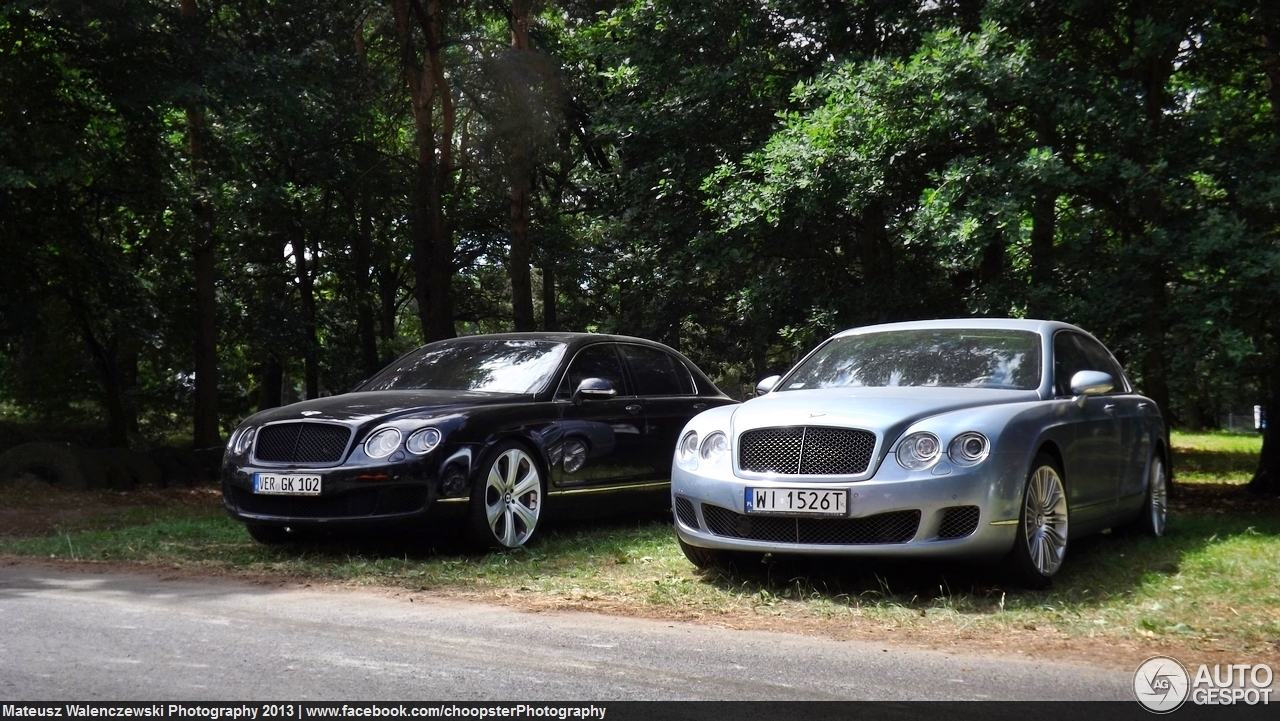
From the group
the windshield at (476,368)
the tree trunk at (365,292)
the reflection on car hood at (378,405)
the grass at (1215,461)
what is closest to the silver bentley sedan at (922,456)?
the reflection on car hood at (378,405)

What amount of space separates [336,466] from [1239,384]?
36.5ft

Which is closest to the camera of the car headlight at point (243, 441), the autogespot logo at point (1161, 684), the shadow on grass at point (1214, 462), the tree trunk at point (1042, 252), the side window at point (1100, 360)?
the autogespot logo at point (1161, 684)

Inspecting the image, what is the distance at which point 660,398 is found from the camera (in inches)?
413

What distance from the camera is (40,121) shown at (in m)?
15.6

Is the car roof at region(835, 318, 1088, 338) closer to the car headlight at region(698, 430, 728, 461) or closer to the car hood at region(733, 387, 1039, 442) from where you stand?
the car hood at region(733, 387, 1039, 442)

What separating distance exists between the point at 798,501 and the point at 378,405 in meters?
3.36

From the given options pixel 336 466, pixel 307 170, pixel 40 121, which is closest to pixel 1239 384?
pixel 336 466

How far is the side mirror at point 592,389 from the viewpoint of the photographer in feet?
30.8

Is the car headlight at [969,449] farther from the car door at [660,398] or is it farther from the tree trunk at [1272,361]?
the tree trunk at [1272,361]

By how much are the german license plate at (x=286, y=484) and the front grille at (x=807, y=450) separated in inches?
115

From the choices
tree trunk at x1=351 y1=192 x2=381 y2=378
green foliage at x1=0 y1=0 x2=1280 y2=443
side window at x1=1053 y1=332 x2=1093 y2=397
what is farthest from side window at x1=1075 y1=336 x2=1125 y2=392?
tree trunk at x1=351 y1=192 x2=381 y2=378

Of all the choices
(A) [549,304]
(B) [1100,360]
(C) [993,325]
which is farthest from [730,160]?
(A) [549,304]

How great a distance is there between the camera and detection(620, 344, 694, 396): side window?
34.3ft

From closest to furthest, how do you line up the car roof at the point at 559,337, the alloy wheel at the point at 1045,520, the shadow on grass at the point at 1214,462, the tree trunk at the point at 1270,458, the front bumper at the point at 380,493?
the alloy wheel at the point at 1045,520 < the front bumper at the point at 380,493 < the car roof at the point at 559,337 < the tree trunk at the point at 1270,458 < the shadow on grass at the point at 1214,462
